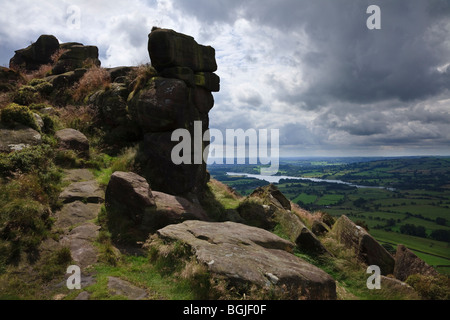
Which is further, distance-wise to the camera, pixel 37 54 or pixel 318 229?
pixel 37 54

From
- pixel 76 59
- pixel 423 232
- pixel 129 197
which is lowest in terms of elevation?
pixel 423 232

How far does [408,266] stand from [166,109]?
52.8ft

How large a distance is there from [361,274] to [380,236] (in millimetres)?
104296

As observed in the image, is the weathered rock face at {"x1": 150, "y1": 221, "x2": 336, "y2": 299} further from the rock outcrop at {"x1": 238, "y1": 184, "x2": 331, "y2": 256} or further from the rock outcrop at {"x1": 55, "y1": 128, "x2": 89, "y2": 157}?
the rock outcrop at {"x1": 55, "y1": 128, "x2": 89, "y2": 157}

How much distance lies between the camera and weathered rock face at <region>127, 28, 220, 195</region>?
15.9 m

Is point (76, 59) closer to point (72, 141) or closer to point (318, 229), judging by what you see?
point (72, 141)

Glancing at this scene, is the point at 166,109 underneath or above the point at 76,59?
underneath

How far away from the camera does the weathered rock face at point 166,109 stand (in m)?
15.9

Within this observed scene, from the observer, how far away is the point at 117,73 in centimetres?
2428

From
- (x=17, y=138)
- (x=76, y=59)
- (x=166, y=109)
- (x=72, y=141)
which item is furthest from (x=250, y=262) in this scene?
(x=76, y=59)

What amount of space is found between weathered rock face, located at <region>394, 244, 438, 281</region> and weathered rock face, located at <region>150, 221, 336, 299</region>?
238 inches

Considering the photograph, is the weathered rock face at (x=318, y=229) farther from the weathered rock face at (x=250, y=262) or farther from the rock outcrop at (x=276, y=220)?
the weathered rock face at (x=250, y=262)

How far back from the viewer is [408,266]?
36.4 ft
